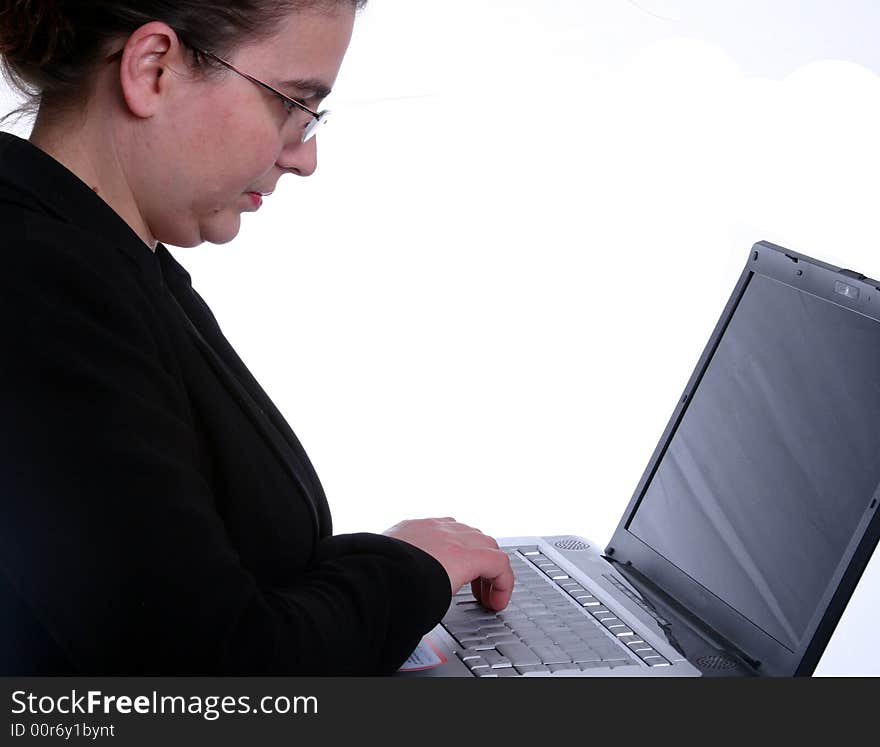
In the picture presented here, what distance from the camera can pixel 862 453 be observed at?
110cm

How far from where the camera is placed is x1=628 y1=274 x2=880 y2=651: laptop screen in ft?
3.63

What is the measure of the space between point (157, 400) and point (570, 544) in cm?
78

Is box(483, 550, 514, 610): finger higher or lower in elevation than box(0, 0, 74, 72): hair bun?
lower

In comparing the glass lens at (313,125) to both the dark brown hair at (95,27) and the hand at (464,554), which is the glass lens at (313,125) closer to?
the dark brown hair at (95,27)

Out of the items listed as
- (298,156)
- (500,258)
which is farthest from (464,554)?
(500,258)

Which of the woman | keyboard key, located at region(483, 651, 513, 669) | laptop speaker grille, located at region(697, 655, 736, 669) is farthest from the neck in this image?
laptop speaker grille, located at region(697, 655, 736, 669)

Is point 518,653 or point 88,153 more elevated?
point 88,153

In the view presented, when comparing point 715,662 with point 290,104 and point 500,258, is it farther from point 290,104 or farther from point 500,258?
point 500,258

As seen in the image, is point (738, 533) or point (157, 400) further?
point (738, 533)

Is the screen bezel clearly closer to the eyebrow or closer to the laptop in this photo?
the laptop

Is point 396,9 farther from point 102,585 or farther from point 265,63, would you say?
point 102,585

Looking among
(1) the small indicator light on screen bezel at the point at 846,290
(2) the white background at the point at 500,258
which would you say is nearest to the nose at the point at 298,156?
(1) the small indicator light on screen bezel at the point at 846,290

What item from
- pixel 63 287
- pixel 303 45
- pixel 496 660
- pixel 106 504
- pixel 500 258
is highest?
pixel 303 45

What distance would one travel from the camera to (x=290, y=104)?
2.98ft
